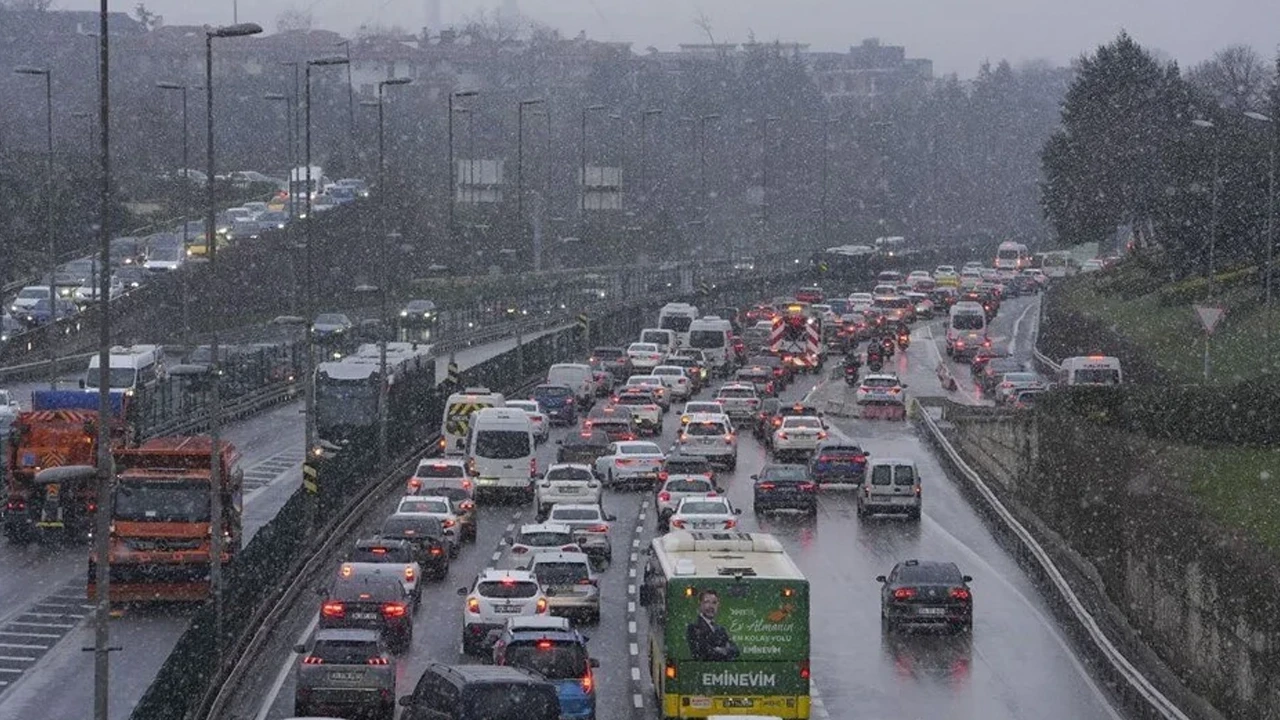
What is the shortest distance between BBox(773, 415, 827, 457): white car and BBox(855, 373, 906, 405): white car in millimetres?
10936

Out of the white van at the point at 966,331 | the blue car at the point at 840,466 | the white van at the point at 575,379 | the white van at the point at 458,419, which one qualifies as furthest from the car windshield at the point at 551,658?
the white van at the point at 966,331

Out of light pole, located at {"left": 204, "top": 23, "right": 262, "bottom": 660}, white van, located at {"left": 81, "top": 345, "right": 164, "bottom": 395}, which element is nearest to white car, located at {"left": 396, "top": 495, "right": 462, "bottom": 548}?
light pole, located at {"left": 204, "top": 23, "right": 262, "bottom": 660}

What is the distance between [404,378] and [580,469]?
1449cm

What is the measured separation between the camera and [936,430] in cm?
6650

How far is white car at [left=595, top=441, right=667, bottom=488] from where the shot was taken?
5728 centimetres

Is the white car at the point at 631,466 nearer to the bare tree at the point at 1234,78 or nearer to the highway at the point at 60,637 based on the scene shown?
the highway at the point at 60,637

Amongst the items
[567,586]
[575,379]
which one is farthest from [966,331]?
[567,586]

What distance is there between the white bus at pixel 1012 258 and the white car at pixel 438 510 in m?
98.9

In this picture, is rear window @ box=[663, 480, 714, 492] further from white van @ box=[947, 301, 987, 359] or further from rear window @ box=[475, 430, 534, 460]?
white van @ box=[947, 301, 987, 359]

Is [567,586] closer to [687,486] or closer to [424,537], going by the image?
[424,537]

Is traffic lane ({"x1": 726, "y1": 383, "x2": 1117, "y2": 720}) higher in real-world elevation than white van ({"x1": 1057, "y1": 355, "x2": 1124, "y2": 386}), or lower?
lower

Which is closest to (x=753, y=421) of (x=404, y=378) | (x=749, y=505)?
(x=404, y=378)

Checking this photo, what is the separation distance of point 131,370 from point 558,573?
3532 centimetres

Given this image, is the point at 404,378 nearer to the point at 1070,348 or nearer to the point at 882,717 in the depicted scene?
the point at 1070,348
